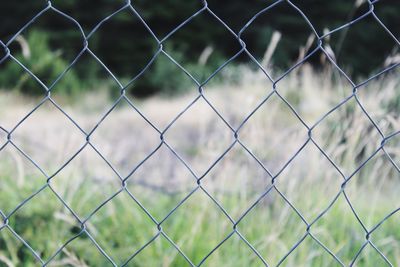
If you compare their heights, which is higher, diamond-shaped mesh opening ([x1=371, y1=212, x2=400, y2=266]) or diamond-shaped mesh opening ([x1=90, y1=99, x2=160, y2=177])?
diamond-shaped mesh opening ([x1=90, y1=99, x2=160, y2=177])

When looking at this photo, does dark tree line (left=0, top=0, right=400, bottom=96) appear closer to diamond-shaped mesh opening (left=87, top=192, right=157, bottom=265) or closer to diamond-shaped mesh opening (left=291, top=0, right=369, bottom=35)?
Answer: diamond-shaped mesh opening (left=291, top=0, right=369, bottom=35)

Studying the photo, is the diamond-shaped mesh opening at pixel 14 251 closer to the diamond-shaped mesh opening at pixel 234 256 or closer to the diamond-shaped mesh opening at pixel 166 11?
Result: the diamond-shaped mesh opening at pixel 234 256

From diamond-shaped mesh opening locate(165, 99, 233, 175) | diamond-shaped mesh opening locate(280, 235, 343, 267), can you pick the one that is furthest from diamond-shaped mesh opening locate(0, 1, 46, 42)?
diamond-shaped mesh opening locate(280, 235, 343, 267)

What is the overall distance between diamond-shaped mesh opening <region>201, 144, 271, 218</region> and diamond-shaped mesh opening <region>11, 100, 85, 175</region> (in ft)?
2.29

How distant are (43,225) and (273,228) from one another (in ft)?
3.11

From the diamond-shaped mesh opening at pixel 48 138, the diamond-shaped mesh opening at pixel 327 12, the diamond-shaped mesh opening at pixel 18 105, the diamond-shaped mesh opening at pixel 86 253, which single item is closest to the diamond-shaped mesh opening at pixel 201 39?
the diamond-shaped mesh opening at pixel 327 12

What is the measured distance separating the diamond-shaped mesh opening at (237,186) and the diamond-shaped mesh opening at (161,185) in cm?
15

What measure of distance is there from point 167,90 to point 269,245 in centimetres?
1065

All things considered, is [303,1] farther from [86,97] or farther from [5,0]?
[5,0]

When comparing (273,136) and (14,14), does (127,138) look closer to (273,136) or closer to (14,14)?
(273,136)

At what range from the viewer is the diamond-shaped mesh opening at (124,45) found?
621 inches

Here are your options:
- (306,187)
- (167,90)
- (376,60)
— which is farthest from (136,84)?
(306,187)

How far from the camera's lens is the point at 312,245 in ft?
8.70

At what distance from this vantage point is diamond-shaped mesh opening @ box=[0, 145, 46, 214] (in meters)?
2.97
